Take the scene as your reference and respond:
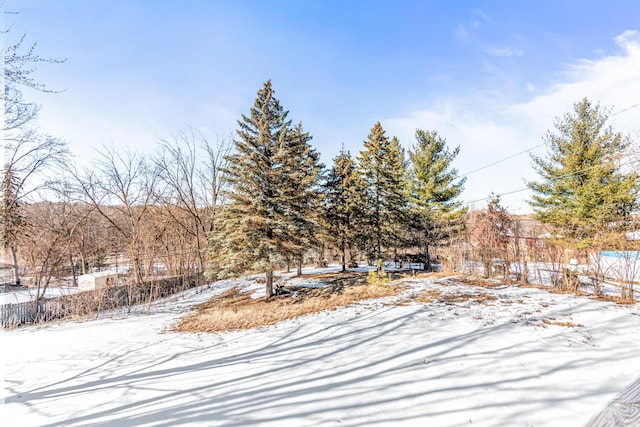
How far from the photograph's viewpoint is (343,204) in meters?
16.7

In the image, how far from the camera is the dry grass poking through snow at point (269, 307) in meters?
7.24

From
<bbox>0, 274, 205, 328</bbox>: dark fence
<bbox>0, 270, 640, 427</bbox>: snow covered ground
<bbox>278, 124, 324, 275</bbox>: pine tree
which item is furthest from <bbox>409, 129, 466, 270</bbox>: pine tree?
<bbox>0, 274, 205, 328</bbox>: dark fence

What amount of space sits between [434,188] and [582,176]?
7476 mm

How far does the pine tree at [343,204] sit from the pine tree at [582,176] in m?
10.7

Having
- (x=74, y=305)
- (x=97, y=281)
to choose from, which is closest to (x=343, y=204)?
(x=97, y=281)

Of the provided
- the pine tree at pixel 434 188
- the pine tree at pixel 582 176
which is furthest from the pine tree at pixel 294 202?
the pine tree at pixel 582 176

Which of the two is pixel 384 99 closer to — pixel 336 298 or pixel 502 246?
pixel 502 246

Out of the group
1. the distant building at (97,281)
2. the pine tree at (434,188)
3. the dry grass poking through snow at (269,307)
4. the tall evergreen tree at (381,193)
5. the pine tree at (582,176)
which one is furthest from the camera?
the pine tree at (434,188)

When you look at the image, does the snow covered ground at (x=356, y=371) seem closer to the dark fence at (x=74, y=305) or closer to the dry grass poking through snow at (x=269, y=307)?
the dry grass poking through snow at (x=269, y=307)

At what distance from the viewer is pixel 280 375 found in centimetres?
373

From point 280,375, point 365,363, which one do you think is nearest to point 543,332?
point 365,363

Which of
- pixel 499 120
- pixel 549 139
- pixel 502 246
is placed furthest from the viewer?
pixel 549 139

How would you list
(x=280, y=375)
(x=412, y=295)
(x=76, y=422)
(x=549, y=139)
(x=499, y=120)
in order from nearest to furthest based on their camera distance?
(x=76, y=422) < (x=280, y=375) < (x=412, y=295) < (x=499, y=120) < (x=549, y=139)

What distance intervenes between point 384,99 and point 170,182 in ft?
53.5
